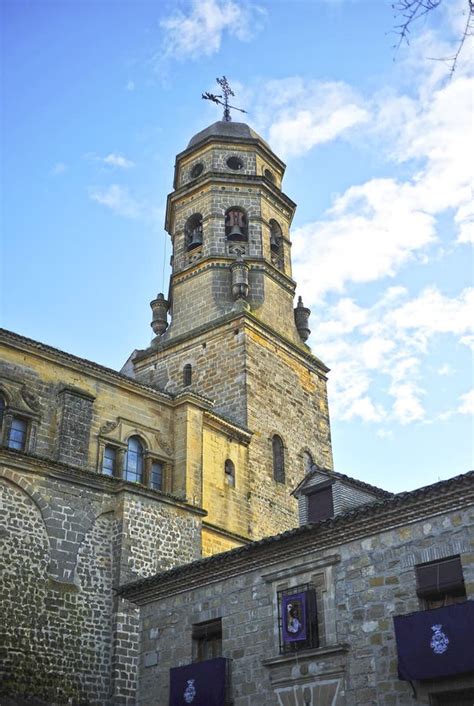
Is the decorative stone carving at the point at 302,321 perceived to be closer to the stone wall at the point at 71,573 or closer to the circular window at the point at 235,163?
the circular window at the point at 235,163

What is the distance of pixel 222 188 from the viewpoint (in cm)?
3228

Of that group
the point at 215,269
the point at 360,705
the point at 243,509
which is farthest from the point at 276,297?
the point at 360,705

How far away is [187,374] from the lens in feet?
96.5

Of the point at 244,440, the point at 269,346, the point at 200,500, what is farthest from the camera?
the point at 269,346

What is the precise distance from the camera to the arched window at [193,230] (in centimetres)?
3231

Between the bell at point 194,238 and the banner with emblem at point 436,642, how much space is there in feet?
72.3

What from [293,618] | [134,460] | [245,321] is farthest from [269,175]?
[293,618]

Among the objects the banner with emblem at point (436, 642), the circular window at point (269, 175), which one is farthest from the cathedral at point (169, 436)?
the banner with emblem at point (436, 642)

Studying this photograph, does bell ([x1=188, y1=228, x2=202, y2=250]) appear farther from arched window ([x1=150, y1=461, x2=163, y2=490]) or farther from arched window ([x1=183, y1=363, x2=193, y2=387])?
arched window ([x1=150, y1=461, x2=163, y2=490])

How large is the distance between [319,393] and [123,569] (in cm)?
1423

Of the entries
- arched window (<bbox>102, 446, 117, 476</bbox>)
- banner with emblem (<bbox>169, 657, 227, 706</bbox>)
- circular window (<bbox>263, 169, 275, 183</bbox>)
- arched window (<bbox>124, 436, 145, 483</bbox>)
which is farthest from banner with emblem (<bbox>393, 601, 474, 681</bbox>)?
circular window (<bbox>263, 169, 275, 183</bbox>)

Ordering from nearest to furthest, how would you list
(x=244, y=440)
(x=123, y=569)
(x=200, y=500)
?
(x=123, y=569) < (x=200, y=500) < (x=244, y=440)

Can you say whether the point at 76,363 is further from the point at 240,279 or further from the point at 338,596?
the point at 338,596

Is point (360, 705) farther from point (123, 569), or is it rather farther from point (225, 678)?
point (123, 569)
